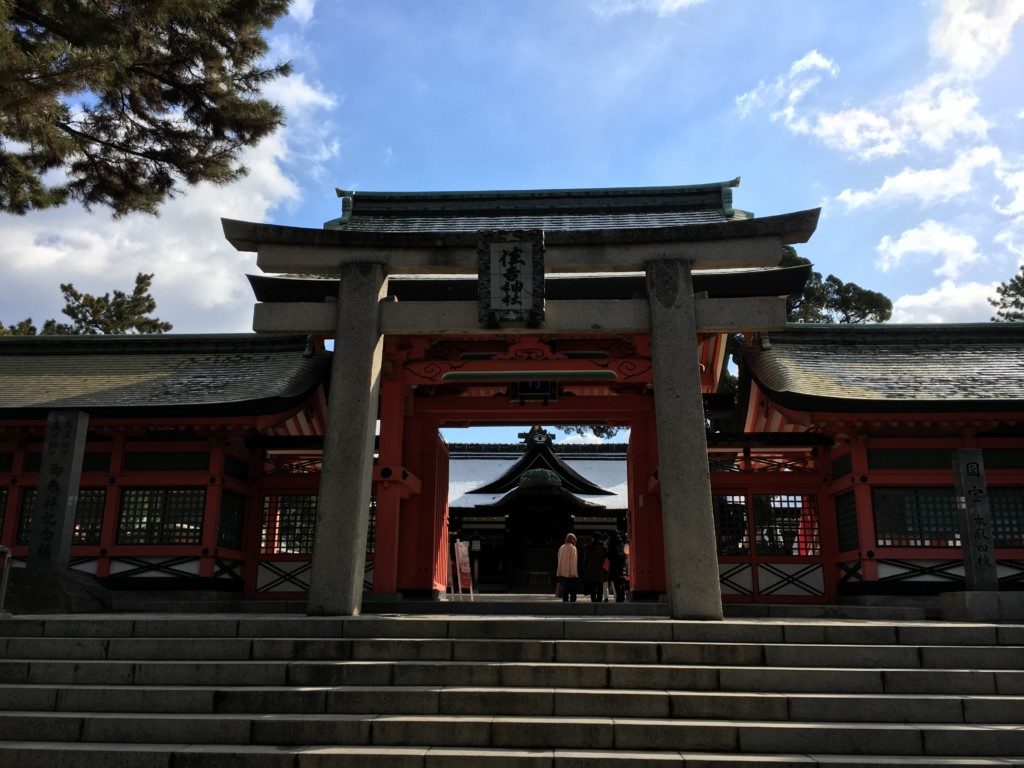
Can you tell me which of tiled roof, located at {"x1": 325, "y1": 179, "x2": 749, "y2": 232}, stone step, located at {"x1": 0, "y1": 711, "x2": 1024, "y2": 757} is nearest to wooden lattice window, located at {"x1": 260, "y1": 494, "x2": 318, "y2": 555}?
tiled roof, located at {"x1": 325, "y1": 179, "x2": 749, "y2": 232}

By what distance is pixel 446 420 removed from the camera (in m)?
16.7

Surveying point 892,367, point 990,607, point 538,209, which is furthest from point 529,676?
point 538,209

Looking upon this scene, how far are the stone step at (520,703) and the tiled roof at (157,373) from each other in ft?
24.6

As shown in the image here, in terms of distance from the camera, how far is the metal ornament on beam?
10.5 metres

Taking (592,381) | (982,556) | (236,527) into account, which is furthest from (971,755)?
(236,527)

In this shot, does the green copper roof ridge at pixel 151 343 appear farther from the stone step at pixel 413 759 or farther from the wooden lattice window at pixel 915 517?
the wooden lattice window at pixel 915 517

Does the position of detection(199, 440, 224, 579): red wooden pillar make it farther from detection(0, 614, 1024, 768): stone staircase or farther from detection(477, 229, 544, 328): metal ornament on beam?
detection(477, 229, 544, 328): metal ornament on beam

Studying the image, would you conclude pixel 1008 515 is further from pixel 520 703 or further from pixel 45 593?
pixel 45 593

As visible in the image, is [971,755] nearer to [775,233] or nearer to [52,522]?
[775,233]

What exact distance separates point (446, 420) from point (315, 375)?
2878 mm

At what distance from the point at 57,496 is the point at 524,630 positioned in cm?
782

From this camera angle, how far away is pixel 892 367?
1568 centimetres

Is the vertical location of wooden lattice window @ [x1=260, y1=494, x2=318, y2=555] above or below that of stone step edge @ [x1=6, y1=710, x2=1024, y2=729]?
above

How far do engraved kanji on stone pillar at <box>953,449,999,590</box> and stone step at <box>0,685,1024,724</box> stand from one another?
3.48 metres
